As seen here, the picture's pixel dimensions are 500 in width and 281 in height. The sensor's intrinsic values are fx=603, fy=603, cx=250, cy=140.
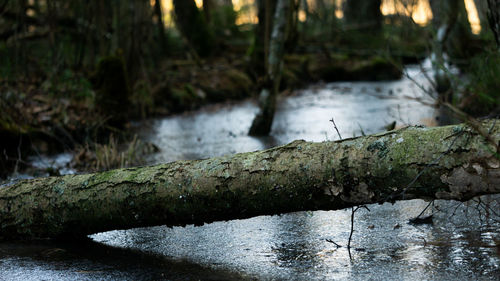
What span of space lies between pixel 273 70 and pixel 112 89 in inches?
109

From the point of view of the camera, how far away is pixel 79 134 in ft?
28.5

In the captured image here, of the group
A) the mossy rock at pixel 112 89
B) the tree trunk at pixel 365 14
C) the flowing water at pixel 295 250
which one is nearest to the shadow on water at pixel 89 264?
the flowing water at pixel 295 250

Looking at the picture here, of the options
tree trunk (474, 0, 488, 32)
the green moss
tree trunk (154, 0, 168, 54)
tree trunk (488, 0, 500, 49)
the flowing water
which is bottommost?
the flowing water

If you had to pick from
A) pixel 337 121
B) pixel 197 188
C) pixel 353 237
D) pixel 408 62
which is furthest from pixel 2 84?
pixel 408 62

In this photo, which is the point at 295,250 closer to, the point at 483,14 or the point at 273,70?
the point at 273,70

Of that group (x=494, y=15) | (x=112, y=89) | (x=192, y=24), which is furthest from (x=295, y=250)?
(x=192, y=24)

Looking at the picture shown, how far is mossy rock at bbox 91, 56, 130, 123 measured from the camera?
9672mm

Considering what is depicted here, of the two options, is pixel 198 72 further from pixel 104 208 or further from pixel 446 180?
pixel 446 180

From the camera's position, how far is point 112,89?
32.1 ft

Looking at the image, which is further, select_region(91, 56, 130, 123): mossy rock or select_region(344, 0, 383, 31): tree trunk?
select_region(344, 0, 383, 31): tree trunk

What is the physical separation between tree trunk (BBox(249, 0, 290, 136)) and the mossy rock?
7.50 feet

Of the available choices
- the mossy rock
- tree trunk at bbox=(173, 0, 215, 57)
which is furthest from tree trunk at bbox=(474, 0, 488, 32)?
tree trunk at bbox=(173, 0, 215, 57)

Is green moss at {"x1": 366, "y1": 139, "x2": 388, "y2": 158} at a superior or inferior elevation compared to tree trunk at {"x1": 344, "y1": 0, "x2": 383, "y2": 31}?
inferior

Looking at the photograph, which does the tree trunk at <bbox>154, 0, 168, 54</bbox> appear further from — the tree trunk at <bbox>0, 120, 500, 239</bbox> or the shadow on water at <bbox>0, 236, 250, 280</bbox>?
the shadow on water at <bbox>0, 236, 250, 280</bbox>
